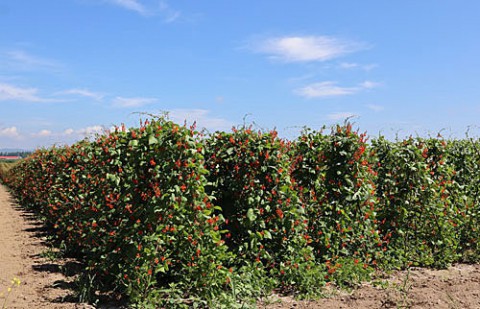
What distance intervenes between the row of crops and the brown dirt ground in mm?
280

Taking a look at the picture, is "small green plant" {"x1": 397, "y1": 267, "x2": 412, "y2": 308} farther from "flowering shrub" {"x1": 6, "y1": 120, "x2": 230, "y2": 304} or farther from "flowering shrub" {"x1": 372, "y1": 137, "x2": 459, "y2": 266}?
"flowering shrub" {"x1": 6, "y1": 120, "x2": 230, "y2": 304}

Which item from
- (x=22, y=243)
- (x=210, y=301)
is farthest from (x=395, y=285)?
(x=22, y=243)

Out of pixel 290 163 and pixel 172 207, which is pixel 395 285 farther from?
pixel 172 207

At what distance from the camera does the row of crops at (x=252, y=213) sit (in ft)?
16.3

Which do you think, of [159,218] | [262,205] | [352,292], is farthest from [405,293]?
[159,218]

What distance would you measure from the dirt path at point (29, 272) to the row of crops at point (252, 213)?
446 millimetres

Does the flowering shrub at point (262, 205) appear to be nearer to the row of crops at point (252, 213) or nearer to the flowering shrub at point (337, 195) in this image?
the row of crops at point (252, 213)

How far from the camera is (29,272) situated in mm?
6750

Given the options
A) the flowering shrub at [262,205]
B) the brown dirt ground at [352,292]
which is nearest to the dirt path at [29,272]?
the brown dirt ground at [352,292]

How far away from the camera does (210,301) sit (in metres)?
4.95

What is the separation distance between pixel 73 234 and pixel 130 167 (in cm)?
358

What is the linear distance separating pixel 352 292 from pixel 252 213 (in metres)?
1.91

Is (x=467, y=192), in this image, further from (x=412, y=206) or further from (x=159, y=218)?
(x=159, y=218)

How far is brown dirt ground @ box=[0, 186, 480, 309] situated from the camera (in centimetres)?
536
